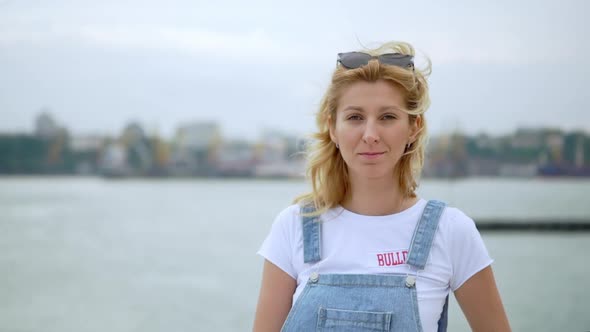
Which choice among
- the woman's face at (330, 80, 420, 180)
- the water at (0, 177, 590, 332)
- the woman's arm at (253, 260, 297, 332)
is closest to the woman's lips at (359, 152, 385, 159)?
the woman's face at (330, 80, 420, 180)

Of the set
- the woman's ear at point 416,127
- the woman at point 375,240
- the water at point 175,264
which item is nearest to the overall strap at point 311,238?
the woman at point 375,240

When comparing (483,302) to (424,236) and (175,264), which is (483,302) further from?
(175,264)

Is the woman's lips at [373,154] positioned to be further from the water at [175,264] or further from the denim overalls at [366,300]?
the water at [175,264]

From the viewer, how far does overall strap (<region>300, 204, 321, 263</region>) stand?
57.5 inches

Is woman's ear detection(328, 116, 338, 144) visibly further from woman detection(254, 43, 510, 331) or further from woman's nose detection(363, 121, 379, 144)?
woman's nose detection(363, 121, 379, 144)

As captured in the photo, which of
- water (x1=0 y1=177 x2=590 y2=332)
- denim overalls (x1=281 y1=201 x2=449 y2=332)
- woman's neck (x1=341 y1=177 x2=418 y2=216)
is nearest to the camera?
denim overalls (x1=281 y1=201 x2=449 y2=332)

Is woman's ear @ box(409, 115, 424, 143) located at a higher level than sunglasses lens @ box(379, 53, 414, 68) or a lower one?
lower

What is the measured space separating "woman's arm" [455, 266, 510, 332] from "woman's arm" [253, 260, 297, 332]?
36 centimetres

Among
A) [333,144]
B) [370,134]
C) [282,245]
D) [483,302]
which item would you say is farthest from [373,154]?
[483,302]

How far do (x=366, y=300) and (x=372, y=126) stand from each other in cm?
36

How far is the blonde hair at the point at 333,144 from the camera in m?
1.46

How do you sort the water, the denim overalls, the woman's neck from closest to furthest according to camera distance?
the denim overalls < the woman's neck < the water

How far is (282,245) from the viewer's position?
150 centimetres

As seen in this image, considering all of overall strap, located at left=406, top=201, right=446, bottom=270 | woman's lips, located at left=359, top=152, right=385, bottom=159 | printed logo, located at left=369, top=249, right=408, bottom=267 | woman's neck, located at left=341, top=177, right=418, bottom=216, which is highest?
woman's lips, located at left=359, top=152, right=385, bottom=159
